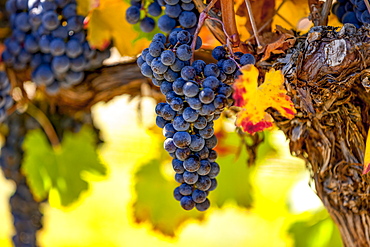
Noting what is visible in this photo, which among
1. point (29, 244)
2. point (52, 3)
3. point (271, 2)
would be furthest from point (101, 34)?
point (29, 244)

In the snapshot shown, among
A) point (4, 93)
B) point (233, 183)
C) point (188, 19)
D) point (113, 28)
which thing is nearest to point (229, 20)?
point (188, 19)

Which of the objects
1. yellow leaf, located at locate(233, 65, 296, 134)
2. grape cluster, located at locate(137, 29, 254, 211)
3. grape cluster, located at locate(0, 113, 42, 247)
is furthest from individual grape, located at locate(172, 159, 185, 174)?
grape cluster, located at locate(0, 113, 42, 247)

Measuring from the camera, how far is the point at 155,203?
1291 millimetres

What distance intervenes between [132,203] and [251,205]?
330 mm

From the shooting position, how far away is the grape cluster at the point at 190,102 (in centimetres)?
58

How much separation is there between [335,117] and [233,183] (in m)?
0.65

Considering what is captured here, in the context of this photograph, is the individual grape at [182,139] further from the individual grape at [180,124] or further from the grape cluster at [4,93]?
the grape cluster at [4,93]

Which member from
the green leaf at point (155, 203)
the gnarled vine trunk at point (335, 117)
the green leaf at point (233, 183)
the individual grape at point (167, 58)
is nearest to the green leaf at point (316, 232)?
the green leaf at point (233, 183)

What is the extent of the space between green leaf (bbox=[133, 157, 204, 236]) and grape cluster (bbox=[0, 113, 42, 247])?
0.33 m

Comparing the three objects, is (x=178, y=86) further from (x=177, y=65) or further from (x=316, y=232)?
(x=316, y=232)

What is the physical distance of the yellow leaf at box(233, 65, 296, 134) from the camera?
618 mm

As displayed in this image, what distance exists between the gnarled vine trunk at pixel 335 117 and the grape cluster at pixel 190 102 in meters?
0.09

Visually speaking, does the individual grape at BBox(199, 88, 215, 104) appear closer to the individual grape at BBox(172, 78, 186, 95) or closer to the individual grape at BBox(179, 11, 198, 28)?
the individual grape at BBox(172, 78, 186, 95)

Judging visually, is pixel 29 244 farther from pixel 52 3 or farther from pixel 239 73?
pixel 239 73
